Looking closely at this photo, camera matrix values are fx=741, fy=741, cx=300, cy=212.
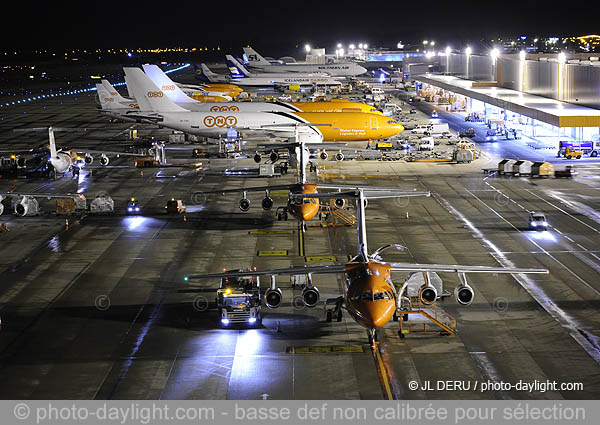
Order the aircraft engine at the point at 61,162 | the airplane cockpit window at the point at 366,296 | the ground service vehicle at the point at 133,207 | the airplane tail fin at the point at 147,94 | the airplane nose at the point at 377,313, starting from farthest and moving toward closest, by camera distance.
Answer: the airplane tail fin at the point at 147,94 < the aircraft engine at the point at 61,162 < the ground service vehicle at the point at 133,207 < the airplane cockpit window at the point at 366,296 < the airplane nose at the point at 377,313

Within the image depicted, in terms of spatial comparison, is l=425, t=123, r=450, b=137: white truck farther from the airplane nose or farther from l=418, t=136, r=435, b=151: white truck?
the airplane nose

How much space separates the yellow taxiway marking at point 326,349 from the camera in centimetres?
3272

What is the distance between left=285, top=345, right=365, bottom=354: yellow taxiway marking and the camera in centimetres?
3272

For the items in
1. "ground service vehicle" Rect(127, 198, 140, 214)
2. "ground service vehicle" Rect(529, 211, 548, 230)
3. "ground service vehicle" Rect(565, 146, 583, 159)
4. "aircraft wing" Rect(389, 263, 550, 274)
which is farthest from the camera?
"ground service vehicle" Rect(565, 146, 583, 159)

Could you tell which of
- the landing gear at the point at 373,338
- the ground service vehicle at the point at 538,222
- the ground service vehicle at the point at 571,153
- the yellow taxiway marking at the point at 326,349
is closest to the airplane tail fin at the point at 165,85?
the ground service vehicle at the point at 571,153

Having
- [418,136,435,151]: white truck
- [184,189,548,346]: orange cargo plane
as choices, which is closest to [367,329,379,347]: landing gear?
[184,189,548,346]: orange cargo plane

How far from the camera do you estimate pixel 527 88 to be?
114 m

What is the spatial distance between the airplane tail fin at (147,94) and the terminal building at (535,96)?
45.4m

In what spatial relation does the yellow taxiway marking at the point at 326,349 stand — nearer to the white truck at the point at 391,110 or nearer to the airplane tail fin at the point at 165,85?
the airplane tail fin at the point at 165,85

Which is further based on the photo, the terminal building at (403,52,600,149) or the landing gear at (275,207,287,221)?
the terminal building at (403,52,600,149)

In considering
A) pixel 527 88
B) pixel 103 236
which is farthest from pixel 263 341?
pixel 527 88

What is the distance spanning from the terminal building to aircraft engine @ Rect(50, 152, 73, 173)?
176 ft
